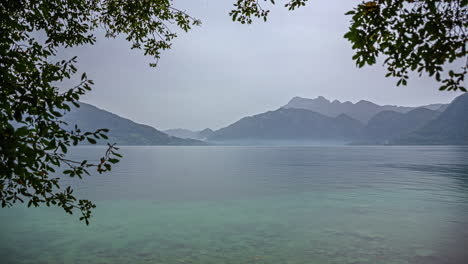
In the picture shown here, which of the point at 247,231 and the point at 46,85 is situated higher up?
the point at 46,85

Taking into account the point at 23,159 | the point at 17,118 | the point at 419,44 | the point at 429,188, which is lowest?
the point at 429,188

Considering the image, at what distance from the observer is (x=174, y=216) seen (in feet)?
83.1

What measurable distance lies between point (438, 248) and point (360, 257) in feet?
18.6

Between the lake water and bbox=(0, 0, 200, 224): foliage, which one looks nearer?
bbox=(0, 0, 200, 224): foliage

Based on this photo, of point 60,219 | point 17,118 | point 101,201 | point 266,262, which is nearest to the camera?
point 17,118

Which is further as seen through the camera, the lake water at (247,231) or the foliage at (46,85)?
the lake water at (247,231)

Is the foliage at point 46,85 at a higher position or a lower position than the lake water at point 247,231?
higher

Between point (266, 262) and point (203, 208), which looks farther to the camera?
point (203, 208)

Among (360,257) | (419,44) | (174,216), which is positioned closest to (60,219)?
(174,216)

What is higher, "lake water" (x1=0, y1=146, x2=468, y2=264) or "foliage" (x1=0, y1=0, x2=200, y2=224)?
"foliage" (x1=0, y1=0, x2=200, y2=224)

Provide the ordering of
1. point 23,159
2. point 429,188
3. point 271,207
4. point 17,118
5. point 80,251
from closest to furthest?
point 23,159, point 17,118, point 80,251, point 271,207, point 429,188

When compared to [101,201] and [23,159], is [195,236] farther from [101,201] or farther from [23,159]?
[101,201]

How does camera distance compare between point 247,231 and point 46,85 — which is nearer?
point 46,85

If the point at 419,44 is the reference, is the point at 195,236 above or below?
below
